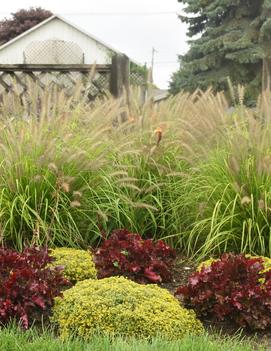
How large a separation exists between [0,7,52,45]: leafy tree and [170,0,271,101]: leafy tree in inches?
955

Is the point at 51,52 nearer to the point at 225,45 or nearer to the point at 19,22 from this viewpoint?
the point at 225,45

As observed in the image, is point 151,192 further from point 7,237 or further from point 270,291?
point 270,291

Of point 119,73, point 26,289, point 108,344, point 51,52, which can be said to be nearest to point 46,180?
point 26,289

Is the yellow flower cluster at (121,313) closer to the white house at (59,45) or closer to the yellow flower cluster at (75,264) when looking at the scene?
the yellow flower cluster at (75,264)

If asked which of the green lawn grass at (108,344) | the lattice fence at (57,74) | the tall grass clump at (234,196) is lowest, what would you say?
the green lawn grass at (108,344)

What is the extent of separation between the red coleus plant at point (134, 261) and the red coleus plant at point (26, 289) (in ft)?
1.51

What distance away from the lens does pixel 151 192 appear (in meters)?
5.43

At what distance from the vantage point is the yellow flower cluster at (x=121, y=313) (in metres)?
3.52

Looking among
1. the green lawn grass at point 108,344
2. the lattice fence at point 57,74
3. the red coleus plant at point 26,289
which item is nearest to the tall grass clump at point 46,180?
the red coleus plant at point 26,289

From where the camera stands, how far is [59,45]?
32.7 meters

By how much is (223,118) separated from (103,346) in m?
2.80

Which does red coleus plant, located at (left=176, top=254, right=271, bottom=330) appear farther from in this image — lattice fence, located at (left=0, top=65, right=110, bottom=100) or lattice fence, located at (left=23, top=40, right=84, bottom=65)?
lattice fence, located at (left=23, top=40, right=84, bottom=65)

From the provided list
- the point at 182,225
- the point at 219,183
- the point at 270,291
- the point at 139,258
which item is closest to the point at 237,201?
the point at 219,183

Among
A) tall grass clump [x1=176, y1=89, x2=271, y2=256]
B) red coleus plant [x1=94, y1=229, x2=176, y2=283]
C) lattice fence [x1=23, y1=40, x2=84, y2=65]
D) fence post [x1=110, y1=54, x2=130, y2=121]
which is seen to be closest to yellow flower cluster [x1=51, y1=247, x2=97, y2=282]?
red coleus plant [x1=94, y1=229, x2=176, y2=283]
